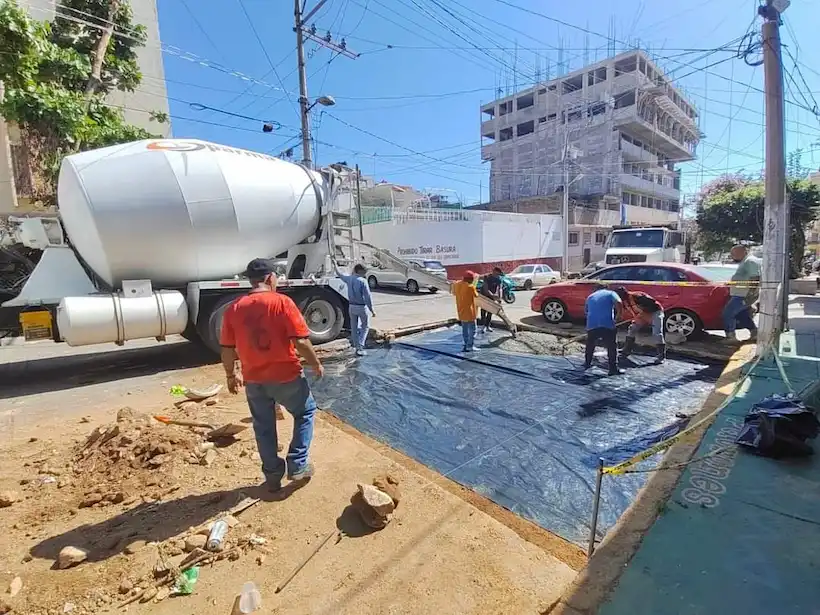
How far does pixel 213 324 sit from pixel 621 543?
6.29 meters

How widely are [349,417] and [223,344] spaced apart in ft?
6.58

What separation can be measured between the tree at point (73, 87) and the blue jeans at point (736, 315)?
11621 millimetres

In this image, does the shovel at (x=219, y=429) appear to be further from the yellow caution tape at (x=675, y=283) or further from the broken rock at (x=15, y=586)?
the yellow caution tape at (x=675, y=283)

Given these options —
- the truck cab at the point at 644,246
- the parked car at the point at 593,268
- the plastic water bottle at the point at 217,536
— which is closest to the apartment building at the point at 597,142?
the parked car at the point at 593,268

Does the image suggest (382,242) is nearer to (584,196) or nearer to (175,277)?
(175,277)

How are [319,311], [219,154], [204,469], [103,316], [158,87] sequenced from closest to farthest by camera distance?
1. [204,469]
2. [103,316]
3. [219,154]
4. [319,311]
5. [158,87]

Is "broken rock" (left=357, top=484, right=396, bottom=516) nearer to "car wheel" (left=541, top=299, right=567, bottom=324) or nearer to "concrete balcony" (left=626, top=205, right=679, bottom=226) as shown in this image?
"car wheel" (left=541, top=299, right=567, bottom=324)

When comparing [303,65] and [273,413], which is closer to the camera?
[273,413]

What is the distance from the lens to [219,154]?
664 cm

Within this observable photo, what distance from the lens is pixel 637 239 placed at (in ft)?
62.2

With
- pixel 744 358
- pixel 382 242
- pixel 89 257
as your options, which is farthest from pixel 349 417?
pixel 382 242

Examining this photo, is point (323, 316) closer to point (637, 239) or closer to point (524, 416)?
point (524, 416)

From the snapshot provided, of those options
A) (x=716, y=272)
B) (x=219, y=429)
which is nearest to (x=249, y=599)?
(x=219, y=429)

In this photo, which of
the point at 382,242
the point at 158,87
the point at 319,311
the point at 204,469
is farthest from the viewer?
the point at 382,242
